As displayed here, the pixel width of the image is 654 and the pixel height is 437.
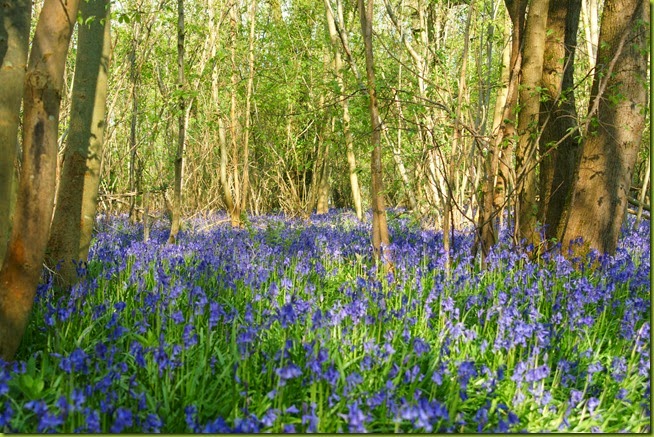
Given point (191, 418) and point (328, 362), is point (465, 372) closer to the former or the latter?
point (328, 362)

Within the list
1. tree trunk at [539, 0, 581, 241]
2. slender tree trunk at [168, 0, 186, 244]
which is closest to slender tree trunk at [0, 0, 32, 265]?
slender tree trunk at [168, 0, 186, 244]

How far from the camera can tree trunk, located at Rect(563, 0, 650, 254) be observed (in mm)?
5715

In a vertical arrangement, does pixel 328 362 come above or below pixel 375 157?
below

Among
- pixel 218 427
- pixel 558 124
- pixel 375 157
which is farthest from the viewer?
pixel 558 124

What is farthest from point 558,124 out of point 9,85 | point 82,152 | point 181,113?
point 9,85

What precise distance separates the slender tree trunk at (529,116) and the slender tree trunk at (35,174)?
14.3 feet

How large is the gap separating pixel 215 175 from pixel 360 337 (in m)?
12.9

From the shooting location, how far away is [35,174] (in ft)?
10.2

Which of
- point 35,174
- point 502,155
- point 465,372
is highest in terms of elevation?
point 502,155

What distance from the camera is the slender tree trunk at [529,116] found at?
239 inches

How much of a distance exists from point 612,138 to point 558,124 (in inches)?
34.3

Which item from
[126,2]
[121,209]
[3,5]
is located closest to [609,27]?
[3,5]

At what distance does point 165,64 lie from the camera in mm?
11883

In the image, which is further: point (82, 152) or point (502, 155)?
point (502, 155)
